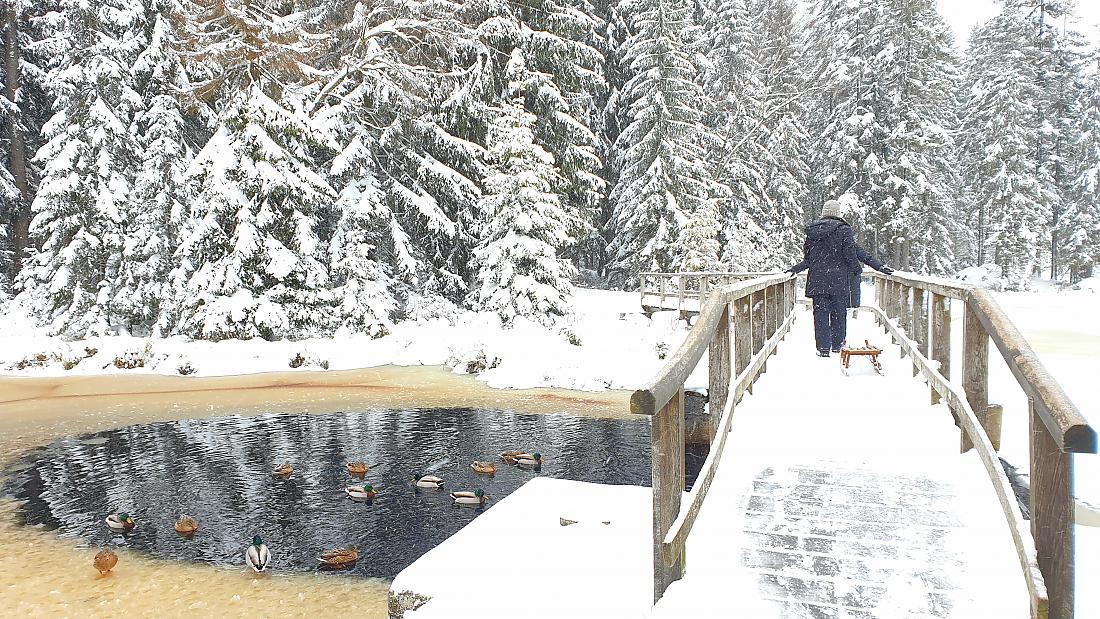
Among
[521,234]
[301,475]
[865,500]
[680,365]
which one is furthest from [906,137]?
[680,365]

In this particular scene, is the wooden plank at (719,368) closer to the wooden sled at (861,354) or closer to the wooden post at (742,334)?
the wooden post at (742,334)

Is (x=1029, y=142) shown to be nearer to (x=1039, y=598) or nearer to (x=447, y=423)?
(x=447, y=423)

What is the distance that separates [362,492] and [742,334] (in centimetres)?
548

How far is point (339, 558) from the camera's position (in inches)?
302

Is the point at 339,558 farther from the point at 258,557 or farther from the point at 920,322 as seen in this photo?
the point at 920,322

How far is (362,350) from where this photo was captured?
2202 cm

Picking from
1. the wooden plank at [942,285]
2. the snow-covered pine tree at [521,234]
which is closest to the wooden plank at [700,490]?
the wooden plank at [942,285]

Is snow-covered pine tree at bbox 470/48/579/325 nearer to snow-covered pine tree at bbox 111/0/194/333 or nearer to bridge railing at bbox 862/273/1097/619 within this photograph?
snow-covered pine tree at bbox 111/0/194/333

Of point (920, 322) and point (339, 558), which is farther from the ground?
point (920, 322)

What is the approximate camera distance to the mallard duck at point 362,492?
9.61 meters

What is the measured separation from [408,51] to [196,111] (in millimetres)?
7954

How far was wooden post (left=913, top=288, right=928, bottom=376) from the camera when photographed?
8.73m

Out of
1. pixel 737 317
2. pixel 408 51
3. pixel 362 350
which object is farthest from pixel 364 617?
pixel 408 51

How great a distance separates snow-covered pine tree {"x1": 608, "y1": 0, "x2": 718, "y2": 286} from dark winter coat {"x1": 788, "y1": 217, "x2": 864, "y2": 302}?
860 inches
